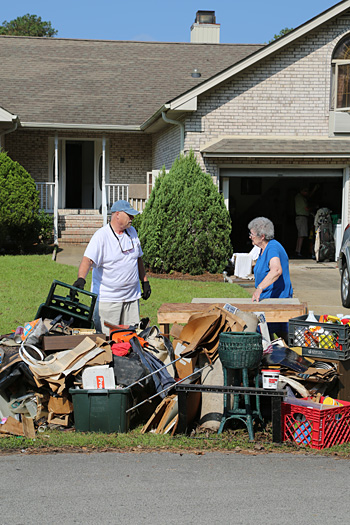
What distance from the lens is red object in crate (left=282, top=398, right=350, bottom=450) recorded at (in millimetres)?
5930

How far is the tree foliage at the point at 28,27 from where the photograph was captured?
53969 millimetres

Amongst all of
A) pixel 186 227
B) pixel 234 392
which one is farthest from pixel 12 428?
pixel 186 227

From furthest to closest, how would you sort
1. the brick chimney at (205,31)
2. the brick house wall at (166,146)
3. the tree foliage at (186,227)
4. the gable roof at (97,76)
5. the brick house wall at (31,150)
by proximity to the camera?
the brick chimney at (205,31)
the brick house wall at (31,150)
the gable roof at (97,76)
the brick house wall at (166,146)
the tree foliage at (186,227)

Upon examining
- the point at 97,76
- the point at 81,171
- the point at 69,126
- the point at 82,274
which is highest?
the point at 97,76

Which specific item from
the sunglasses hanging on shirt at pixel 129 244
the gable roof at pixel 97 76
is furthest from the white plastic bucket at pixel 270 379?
the gable roof at pixel 97 76

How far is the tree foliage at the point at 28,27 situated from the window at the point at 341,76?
1582 inches

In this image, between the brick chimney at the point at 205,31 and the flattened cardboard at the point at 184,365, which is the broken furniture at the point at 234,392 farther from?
the brick chimney at the point at 205,31

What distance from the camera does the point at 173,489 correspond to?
5070mm

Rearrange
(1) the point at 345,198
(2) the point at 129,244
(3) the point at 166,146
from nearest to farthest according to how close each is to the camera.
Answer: (2) the point at 129,244, (1) the point at 345,198, (3) the point at 166,146

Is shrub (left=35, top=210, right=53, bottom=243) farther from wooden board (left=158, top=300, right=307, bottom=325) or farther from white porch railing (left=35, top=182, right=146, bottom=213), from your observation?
wooden board (left=158, top=300, right=307, bottom=325)

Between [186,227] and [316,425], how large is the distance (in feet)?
34.3

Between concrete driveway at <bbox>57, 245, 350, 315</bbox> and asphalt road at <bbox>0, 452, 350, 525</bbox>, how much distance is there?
647 cm

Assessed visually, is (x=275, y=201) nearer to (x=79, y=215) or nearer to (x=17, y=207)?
(x=79, y=215)

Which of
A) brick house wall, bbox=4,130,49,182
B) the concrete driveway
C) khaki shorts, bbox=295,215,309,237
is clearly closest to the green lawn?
the concrete driveway
